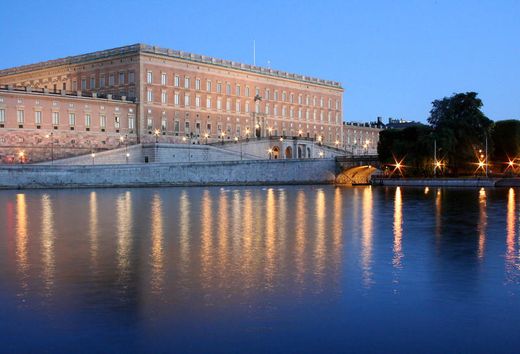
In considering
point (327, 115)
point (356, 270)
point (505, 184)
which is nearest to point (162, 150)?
point (505, 184)

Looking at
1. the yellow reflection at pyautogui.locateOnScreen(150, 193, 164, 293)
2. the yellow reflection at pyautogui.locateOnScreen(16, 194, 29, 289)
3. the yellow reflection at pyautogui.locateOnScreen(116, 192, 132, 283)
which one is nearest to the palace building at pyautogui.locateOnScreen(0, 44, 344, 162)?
the yellow reflection at pyautogui.locateOnScreen(16, 194, 29, 289)

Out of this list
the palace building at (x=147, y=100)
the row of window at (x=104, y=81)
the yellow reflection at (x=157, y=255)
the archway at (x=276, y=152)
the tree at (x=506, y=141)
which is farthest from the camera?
the archway at (x=276, y=152)

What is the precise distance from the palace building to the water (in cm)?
5168

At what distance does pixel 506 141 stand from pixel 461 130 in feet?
42.1

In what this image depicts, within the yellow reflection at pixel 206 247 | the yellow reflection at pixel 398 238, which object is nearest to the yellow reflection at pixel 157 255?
the yellow reflection at pixel 206 247

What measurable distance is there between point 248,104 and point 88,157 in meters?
35.1

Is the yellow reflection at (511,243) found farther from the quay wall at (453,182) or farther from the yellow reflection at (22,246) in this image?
the quay wall at (453,182)

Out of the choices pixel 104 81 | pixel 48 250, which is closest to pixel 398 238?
pixel 48 250

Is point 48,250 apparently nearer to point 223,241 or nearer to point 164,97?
point 223,241

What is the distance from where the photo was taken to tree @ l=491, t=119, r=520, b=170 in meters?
73.2

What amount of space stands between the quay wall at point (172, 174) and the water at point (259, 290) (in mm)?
38701

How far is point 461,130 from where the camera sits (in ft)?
211

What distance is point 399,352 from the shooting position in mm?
7875

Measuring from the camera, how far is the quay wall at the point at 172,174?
57.5m
